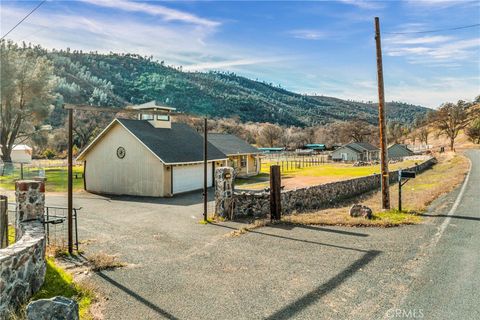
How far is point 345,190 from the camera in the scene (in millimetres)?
20844

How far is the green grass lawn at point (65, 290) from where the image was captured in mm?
6716

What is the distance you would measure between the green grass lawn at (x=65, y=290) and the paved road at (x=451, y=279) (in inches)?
215

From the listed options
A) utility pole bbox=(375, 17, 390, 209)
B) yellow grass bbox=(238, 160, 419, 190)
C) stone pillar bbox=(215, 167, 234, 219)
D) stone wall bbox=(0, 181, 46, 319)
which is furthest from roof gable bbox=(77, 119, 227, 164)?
stone wall bbox=(0, 181, 46, 319)

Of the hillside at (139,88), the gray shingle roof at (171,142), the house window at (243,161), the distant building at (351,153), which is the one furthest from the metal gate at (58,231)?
the hillside at (139,88)

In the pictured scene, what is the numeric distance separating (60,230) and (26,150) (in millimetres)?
49778

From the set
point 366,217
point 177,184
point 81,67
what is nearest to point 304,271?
point 366,217

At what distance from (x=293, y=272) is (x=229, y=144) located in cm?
2883

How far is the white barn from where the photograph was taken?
2402 centimetres

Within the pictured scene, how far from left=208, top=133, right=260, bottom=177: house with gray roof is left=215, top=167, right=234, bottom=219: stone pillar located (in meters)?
17.9

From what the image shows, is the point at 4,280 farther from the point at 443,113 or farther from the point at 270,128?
the point at 270,128

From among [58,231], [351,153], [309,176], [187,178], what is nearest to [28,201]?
[58,231]

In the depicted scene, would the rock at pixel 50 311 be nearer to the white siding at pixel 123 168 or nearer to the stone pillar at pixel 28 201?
the stone pillar at pixel 28 201

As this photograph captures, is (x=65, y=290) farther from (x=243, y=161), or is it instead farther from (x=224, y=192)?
(x=243, y=161)

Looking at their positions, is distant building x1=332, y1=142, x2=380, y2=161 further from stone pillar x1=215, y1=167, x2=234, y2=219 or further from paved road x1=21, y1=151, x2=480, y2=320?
stone pillar x1=215, y1=167, x2=234, y2=219
